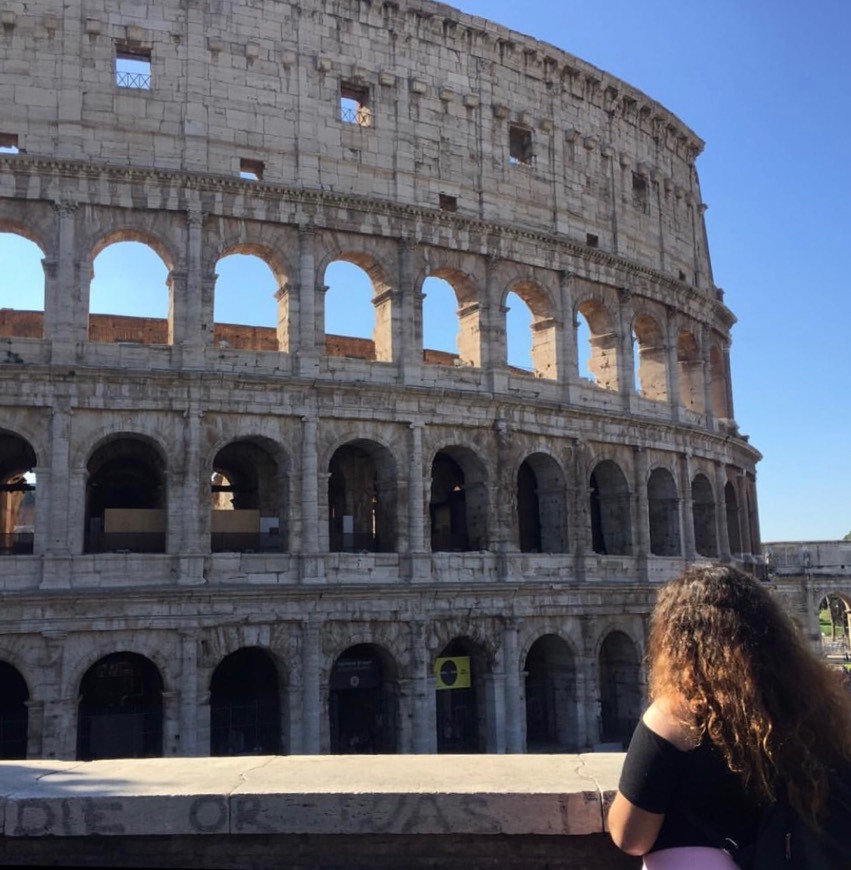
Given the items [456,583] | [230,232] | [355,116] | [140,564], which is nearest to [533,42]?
[355,116]

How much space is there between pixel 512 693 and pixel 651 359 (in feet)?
38.9

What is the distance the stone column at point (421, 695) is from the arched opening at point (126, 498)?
240 inches

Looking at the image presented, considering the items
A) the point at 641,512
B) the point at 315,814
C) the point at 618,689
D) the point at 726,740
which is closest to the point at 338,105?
the point at 641,512

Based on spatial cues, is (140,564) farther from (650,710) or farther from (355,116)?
(650,710)

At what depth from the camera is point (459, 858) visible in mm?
4789

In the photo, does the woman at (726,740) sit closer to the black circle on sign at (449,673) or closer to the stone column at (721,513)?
the black circle on sign at (449,673)

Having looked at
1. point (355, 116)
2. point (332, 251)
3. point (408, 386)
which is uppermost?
point (355, 116)

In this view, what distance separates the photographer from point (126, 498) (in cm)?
2272

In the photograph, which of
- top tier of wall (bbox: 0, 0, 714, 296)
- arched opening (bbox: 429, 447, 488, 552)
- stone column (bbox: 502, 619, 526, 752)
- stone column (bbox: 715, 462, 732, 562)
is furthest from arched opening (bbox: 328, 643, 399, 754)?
stone column (bbox: 715, 462, 732, 562)

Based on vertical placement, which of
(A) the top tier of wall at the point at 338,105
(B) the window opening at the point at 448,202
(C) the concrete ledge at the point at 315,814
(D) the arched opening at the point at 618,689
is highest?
(A) the top tier of wall at the point at 338,105

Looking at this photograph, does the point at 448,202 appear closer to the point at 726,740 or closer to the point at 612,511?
the point at 612,511

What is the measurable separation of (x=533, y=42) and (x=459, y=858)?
80.4ft

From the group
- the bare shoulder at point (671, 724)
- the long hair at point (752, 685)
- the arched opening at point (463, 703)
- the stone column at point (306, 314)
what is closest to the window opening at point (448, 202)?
the stone column at point (306, 314)

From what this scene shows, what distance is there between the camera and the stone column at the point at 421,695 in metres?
20.7
